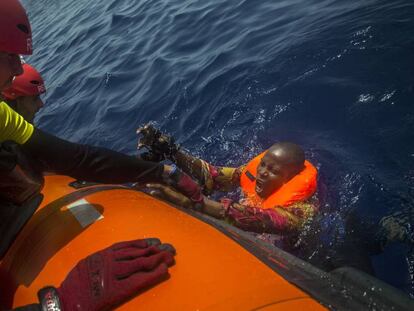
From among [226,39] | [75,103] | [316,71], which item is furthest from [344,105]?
[75,103]

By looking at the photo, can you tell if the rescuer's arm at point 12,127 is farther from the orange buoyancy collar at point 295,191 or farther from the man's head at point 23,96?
the orange buoyancy collar at point 295,191

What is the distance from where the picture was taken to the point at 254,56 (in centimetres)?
708

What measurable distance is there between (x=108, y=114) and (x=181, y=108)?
5.13ft

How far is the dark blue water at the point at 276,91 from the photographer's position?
14.5ft

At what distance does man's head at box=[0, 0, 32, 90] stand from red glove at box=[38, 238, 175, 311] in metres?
1.23

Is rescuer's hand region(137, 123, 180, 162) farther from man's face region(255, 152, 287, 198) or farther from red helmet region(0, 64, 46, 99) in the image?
red helmet region(0, 64, 46, 99)

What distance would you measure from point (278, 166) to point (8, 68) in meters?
2.63

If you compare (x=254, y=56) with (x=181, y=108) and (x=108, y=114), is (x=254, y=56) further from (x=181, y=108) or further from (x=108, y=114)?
(x=108, y=114)

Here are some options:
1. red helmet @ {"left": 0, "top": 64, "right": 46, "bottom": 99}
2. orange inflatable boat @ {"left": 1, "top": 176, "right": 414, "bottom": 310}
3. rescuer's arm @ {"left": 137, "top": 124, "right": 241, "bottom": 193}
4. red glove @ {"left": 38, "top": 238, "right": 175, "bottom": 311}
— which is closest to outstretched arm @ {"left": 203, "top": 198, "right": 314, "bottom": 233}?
orange inflatable boat @ {"left": 1, "top": 176, "right": 414, "bottom": 310}

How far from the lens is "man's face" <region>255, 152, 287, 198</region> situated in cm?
423

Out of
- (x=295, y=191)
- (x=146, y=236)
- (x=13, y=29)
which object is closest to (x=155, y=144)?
(x=295, y=191)

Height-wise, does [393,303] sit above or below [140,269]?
below

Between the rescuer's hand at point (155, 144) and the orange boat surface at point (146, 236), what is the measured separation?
3.88 ft

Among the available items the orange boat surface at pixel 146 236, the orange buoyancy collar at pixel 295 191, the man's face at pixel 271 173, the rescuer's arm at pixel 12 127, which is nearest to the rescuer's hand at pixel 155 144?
the man's face at pixel 271 173
